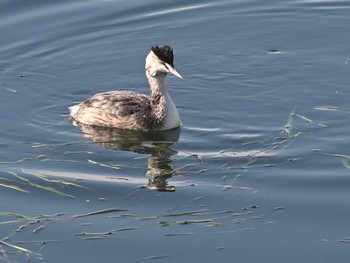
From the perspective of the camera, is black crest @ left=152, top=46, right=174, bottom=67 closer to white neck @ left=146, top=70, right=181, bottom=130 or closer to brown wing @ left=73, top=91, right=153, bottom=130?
white neck @ left=146, top=70, right=181, bottom=130

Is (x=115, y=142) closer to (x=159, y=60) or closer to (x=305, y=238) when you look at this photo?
Result: (x=159, y=60)

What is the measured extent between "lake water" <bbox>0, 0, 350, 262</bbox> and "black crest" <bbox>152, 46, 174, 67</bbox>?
0.89 m

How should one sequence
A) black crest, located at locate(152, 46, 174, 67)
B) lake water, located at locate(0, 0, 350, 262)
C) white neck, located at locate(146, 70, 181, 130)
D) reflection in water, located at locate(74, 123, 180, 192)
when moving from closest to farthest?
lake water, located at locate(0, 0, 350, 262), reflection in water, located at locate(74, 123, 180, 192), black crest, located at locate(152, 46, 174, 67), white neck, located at locate(146, 70, 181, 130)

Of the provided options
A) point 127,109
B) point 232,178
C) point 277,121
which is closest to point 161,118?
point 127,109

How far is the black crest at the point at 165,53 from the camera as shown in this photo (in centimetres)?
1348

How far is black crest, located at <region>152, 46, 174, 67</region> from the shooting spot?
13477 millimetres

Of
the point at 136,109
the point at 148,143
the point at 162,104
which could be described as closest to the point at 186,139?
the point at 148,143

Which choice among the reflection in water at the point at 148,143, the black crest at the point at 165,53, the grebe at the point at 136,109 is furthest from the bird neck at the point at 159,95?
the black crest at the point at 165,53

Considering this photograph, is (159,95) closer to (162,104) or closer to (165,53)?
(162,104)

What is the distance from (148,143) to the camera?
1363cm

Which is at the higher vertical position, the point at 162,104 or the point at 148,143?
the point at 162,104

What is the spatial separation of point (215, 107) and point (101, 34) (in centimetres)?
322

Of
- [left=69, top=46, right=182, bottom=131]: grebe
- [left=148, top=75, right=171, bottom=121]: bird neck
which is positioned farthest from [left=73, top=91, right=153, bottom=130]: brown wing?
[left=148, top=75, right=171, bottom=121]: bird neck

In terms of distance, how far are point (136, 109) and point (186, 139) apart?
979mm
